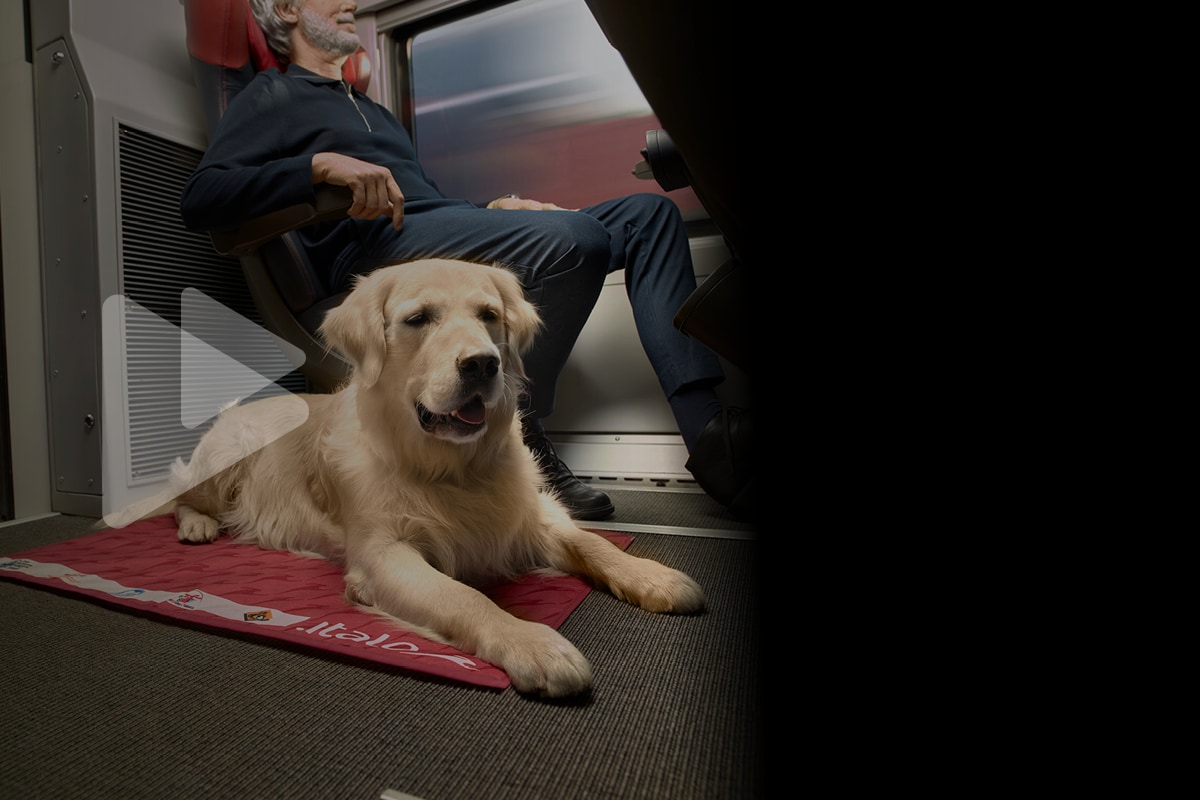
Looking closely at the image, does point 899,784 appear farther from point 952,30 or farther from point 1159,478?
point 952,30

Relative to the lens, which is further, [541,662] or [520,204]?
[520,204]

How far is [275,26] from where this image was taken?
3.37 feet

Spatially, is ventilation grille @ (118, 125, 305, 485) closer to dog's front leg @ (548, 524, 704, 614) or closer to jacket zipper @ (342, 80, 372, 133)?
jacket zipper @ (342, 80, 372, 133)

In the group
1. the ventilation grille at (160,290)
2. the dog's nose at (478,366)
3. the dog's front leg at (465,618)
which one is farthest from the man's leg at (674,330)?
the ventilation grille at (160,290)

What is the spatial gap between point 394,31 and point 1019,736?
4.85 ft

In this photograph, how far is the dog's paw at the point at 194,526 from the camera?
1193mm

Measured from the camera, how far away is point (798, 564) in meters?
0.39

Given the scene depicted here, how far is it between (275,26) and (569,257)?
713mm

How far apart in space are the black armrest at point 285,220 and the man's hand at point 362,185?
0.5 inches

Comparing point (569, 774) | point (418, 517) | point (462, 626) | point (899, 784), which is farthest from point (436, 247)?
point (899, 784)

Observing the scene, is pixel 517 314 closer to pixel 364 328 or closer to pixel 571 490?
pixel 364 328

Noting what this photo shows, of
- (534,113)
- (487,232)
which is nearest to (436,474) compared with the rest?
(487,232)

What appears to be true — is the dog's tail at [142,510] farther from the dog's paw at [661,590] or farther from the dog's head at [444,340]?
the dog's paw at [661,590]

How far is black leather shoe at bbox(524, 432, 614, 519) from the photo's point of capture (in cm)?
102
